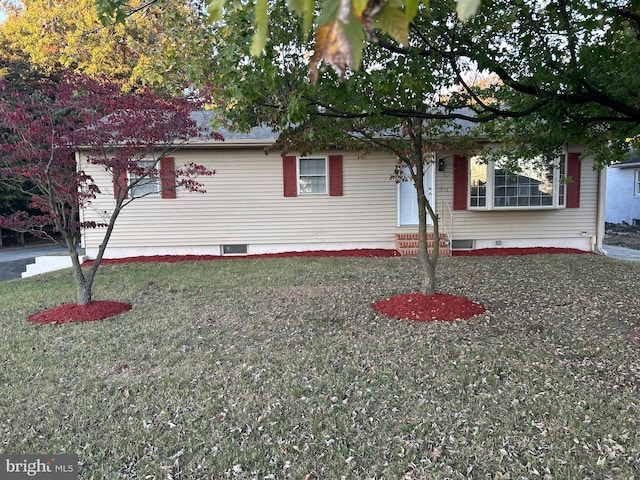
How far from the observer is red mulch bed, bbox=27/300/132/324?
5.25 m

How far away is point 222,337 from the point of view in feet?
14.9

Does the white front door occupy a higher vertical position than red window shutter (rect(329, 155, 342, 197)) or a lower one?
lower

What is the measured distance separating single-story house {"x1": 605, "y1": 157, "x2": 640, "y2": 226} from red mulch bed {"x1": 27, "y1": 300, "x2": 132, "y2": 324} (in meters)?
20.3

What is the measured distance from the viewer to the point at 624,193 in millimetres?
19359

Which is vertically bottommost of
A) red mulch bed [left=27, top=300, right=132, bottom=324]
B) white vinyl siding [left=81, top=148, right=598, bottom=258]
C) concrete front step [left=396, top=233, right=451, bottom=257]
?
red mulch bed [left=27, top=300, right=132, bottom=324]

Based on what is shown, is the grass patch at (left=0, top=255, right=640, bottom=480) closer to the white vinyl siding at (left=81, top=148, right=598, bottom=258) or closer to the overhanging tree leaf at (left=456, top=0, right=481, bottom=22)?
the overhanging tree leaf at (left=456, top=0, right=481, bottom=22)

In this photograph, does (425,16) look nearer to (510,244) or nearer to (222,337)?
(222,337)

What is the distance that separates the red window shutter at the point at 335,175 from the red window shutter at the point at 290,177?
33.3 inches

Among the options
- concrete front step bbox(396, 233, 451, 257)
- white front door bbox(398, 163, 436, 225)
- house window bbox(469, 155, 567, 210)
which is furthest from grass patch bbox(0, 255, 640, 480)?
white front door bbox(398, 163, 436, 225)

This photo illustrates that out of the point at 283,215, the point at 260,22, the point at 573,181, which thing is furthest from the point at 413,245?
the point at 260,22

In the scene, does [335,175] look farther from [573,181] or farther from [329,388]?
[329,388]

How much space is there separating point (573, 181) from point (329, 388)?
932cm

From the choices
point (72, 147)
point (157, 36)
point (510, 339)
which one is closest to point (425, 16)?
point (510, 339)

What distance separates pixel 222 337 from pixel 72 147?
3151mm
